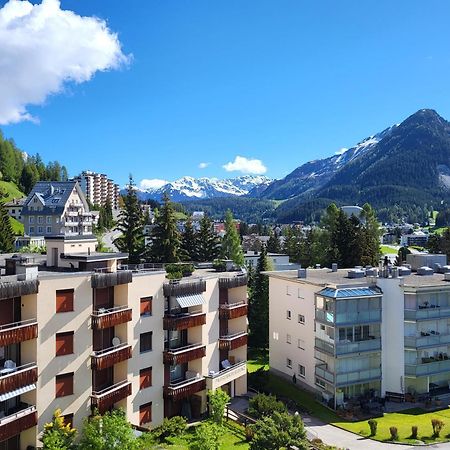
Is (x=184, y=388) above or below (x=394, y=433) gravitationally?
above

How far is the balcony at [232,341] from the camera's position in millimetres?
40094

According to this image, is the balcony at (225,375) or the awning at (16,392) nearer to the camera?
the awning at (16,392)

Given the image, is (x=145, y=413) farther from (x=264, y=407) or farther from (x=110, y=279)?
(x=110, y=279)

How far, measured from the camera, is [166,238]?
225 feet

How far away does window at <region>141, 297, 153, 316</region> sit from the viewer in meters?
34.1

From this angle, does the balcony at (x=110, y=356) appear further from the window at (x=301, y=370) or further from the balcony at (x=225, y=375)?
the window at (x=301, y=370)

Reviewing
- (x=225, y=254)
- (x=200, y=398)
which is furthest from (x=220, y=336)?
(x=225, y=254)

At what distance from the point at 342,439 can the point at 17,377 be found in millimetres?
24040

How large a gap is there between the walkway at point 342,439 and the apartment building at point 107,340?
6294 millimetres

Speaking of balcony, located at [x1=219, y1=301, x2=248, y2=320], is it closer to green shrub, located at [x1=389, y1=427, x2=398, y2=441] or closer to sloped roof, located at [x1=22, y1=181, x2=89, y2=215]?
green shrub, located at [x1=389, y1=427, x2=398, y2=441]

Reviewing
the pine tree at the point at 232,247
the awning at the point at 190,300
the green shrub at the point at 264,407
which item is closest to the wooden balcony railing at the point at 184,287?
the awning at the point at 190,300

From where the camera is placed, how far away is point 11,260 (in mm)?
30922

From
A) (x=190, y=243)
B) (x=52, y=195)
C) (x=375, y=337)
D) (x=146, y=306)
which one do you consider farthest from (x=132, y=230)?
(x=52, y=195)

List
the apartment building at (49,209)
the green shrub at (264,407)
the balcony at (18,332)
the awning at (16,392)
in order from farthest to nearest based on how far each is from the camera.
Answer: the apartment building at (49,209)
the green shrub at (264,407)
the balcony at (18,332)
the awning at (16,392)
